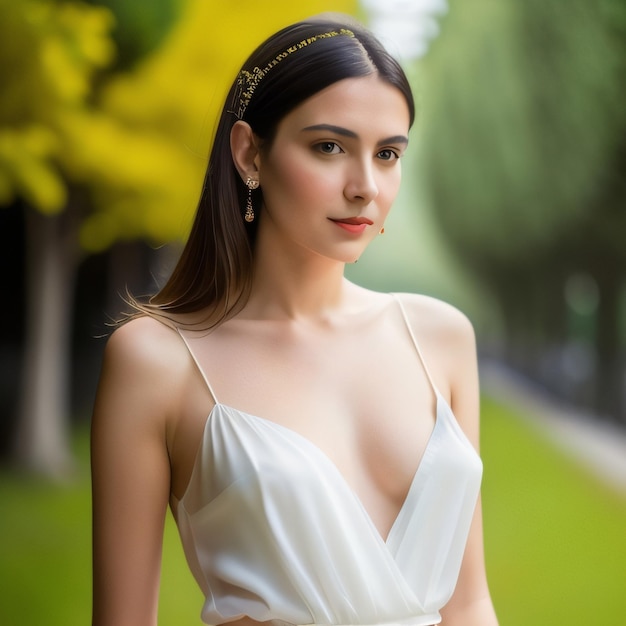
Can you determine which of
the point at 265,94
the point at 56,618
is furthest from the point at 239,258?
the point at 56,618

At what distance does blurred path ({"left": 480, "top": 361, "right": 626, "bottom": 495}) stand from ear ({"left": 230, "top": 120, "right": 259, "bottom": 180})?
2.21 metres

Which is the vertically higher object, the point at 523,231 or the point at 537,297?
the point at 523,231

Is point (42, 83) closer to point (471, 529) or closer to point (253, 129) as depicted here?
point (253, 129)

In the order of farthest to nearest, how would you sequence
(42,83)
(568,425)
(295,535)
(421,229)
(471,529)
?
(568,425)
(421,229)
(42,83)
(471,529)
(295,535)

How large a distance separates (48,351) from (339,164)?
7.12ft

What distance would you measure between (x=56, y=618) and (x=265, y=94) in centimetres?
246

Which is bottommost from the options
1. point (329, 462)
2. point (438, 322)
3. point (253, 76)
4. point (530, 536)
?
point (530, 536)

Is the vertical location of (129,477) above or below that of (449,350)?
below

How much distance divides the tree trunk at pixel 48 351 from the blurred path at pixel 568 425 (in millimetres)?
1571

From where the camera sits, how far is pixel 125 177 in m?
3.41

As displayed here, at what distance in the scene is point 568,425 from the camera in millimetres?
3697

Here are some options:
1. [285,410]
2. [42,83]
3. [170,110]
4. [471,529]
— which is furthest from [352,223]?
[42,83]

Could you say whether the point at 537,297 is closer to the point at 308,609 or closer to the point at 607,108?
the point at 607,108

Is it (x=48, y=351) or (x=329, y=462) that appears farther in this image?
(x=48, y=351)
